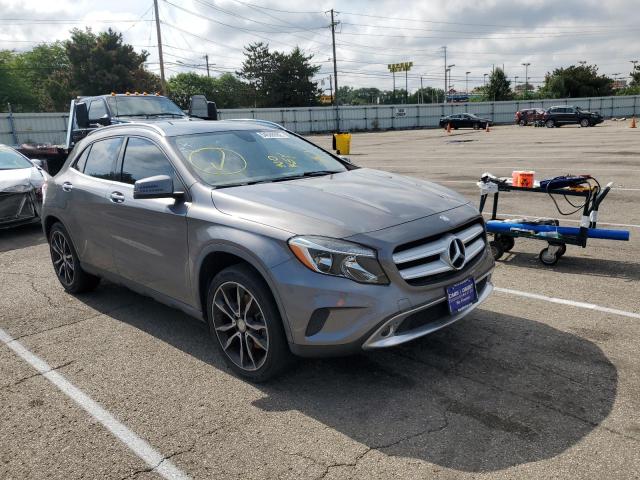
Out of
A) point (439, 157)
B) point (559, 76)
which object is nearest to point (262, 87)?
point (559, 76)

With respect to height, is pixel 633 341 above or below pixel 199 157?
below

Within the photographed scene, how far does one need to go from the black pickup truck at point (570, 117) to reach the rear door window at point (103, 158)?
142 feet

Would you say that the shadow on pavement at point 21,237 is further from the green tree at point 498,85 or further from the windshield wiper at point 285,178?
the green tree at point 498,85

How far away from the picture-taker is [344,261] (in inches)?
126

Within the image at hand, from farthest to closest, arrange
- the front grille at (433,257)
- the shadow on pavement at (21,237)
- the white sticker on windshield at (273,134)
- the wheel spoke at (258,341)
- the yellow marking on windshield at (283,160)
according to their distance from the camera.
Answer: the shadow on pavement at (21,237)
the white sticker on windshield at (273,134)
the yellow marking on windshield at (283,160)
the wheel spoke at (258,341)
the front grille at (433,257)

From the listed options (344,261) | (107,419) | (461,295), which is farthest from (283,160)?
(107,419)

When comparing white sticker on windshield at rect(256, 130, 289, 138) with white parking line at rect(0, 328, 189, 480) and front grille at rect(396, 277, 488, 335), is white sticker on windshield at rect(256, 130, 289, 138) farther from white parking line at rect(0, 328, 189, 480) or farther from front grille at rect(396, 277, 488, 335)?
white parking line at rect(0, 328, 189, 480)

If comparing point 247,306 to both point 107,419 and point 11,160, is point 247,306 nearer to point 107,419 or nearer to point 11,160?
point 107,419

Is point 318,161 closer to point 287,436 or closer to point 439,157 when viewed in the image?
point 287,436

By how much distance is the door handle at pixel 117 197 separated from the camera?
459 centimetres

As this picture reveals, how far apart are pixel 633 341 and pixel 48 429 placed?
404cm

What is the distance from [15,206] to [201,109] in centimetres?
549

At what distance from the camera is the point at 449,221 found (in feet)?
11.9

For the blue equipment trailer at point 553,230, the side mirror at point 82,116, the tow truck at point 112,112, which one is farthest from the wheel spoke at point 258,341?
the side mirror at point 82,116
